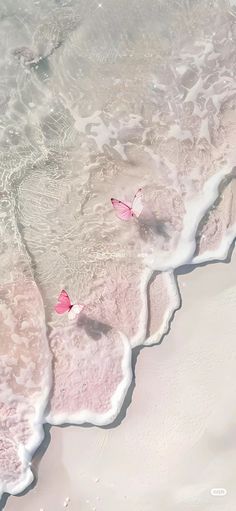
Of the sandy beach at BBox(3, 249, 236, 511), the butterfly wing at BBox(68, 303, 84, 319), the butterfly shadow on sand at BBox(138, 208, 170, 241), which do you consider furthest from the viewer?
the butterfly shadow on sand at BBox(138, 208, 170, 241)

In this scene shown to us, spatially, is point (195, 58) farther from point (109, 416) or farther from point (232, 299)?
point (109, 416)

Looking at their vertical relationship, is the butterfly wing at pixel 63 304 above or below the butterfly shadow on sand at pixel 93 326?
above

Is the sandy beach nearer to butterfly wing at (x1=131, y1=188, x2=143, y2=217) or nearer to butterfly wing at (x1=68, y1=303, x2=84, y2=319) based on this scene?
butterfly wing at (x1=68, y1=303, x2=84, y2=319)

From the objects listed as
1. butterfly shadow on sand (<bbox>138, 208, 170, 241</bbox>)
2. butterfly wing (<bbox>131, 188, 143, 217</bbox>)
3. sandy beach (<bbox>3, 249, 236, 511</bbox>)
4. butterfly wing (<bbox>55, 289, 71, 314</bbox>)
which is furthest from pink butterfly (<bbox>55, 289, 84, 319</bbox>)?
butterfly wing (<bbox>131, 188, 143, 217</bbox>)

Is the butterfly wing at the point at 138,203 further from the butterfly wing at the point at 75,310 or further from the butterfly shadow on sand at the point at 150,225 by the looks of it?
the butterfly wing at the point at 75,310

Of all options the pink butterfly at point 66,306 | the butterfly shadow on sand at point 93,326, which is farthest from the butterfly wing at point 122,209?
the butterfly shadow on sand at point 93,326

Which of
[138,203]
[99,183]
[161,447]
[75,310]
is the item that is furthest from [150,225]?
[161,447]
